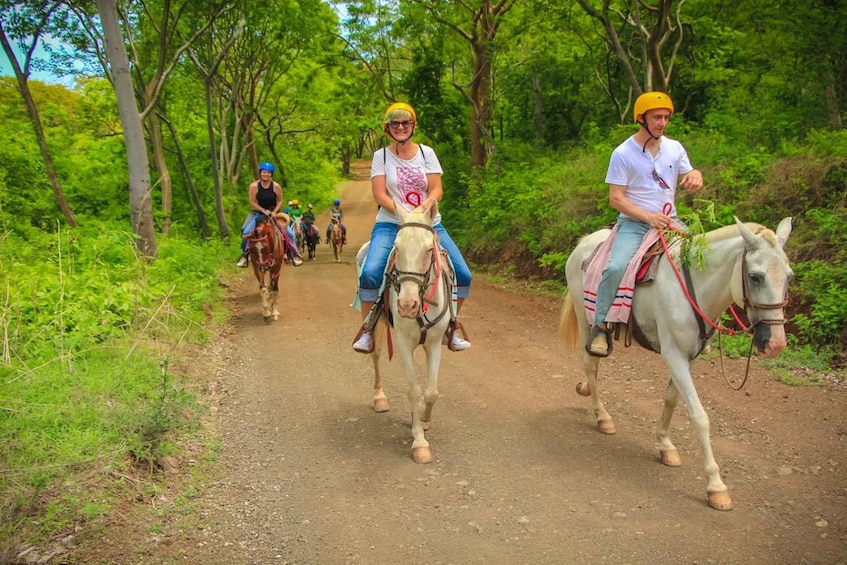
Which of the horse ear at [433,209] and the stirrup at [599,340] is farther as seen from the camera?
the stirrup at [599,340]

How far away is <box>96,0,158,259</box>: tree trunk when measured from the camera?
10.3 m

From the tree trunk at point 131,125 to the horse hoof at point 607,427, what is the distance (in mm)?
8134

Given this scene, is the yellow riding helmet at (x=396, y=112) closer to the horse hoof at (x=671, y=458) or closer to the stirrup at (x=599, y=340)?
the stirrup at (x=599, y=340)

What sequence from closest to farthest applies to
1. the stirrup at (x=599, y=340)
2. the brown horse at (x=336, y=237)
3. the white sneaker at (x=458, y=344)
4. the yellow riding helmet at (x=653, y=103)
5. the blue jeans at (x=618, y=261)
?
the yellow riding helmet at (x=653, y=103) → the blue jeans at (x=618, y=261) → the stirrup at (x=599, y=340) → the white sneaker at (x=458, y=344) → the brown horse at (x=336, y=237)

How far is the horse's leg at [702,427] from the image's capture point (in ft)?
13.7

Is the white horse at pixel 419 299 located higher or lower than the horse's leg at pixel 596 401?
higher

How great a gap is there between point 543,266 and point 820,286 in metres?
6.43

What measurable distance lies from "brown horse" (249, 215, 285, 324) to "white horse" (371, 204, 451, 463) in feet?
19.7

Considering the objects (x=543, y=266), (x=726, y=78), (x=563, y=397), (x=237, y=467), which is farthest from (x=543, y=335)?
(x=726, y=78)

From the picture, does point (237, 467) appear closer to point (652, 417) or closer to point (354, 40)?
point (652, 417)

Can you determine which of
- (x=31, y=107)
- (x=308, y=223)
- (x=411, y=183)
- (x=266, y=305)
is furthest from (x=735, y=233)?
(x=308, y=223)

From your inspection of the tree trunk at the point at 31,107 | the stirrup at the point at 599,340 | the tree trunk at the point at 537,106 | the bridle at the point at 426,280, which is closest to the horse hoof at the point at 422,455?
the bridle at the point at 426,280

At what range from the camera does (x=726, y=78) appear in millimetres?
15750

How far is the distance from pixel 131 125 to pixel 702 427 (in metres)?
10.6
